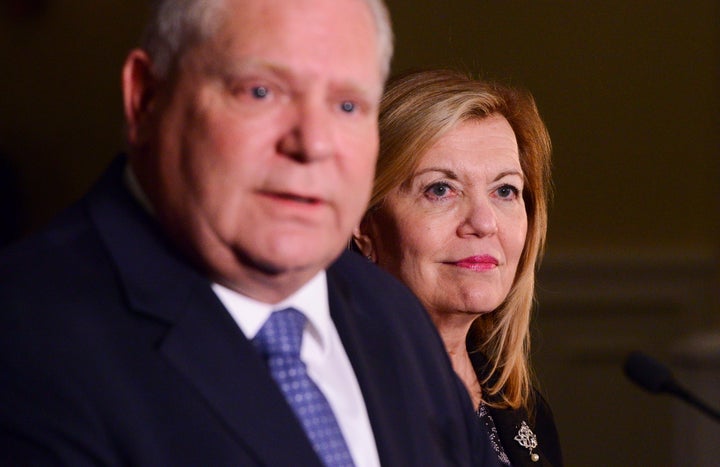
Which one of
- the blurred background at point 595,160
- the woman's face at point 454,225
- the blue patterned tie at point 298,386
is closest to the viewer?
the blue patterned tie at point 298,386

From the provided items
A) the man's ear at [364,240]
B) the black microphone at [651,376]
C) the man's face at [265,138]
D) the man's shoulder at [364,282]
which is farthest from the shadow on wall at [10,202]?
the man's face at [265,138]

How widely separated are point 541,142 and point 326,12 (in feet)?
3.66

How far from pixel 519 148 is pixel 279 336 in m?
1.04

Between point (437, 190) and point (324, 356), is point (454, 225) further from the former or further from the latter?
point (324, 356)

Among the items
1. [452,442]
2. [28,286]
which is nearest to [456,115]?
[452,442]

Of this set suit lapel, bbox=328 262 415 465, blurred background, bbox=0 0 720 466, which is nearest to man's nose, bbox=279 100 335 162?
suit lapel, bbox=328 262 415 465

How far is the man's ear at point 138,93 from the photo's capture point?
1181 millimetres

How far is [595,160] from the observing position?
4379mm

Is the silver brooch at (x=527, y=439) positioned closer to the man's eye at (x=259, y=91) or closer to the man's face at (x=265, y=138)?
the man's face at (x=265, y=138)

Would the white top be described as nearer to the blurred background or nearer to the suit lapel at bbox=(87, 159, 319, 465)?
the suit lapel at bbox=(87, 159, 319, 465)

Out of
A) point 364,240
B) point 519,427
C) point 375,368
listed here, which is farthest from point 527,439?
point 375,368

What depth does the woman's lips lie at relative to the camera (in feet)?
6.51

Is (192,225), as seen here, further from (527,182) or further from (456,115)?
(527,182)

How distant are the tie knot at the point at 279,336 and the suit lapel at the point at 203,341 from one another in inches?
1.3
